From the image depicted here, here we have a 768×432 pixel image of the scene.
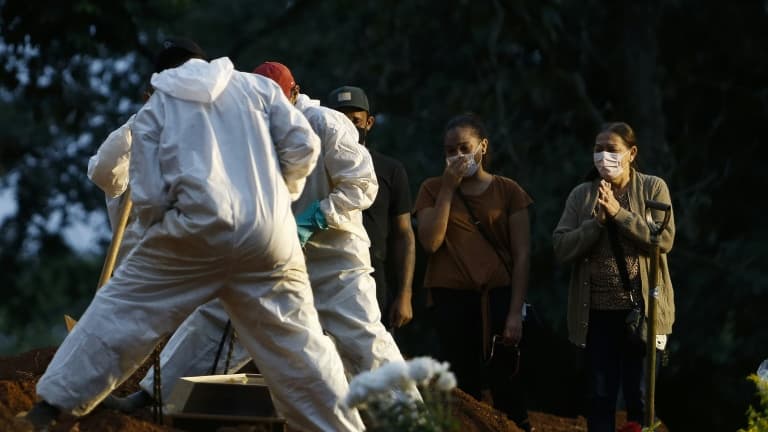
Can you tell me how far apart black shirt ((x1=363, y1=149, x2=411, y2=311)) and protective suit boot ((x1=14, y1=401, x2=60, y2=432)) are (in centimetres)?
270

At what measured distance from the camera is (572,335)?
8141 mm

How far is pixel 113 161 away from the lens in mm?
7438

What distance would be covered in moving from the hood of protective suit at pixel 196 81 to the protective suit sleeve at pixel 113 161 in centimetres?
88

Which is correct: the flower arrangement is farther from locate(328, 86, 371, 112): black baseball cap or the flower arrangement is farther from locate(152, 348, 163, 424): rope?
locate(328, 86, 371, 112): black baseball cap

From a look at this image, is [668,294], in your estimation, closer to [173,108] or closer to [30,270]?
[173,108]

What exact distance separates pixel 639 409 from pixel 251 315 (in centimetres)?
252

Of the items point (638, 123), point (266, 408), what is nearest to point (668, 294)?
point (266, 408)

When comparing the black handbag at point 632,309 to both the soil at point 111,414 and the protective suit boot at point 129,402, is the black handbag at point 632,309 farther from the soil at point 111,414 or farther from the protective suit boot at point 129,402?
the protective suit boot at point 129,402

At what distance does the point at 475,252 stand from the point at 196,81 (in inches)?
104

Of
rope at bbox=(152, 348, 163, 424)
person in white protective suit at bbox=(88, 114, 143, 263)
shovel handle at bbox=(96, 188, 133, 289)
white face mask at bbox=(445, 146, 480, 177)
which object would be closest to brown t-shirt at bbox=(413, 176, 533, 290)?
white face mask at bbox=(445, 146, 480, 177)

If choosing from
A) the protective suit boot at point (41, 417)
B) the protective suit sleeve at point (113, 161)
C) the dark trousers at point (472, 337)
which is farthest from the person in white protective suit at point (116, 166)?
the dark trousers at point (472, 337)

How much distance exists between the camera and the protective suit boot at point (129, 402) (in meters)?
7.29

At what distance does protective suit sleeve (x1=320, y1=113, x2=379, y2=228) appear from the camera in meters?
7.37

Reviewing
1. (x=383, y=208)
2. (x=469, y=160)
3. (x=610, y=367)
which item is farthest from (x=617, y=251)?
(x=383, y=208)
